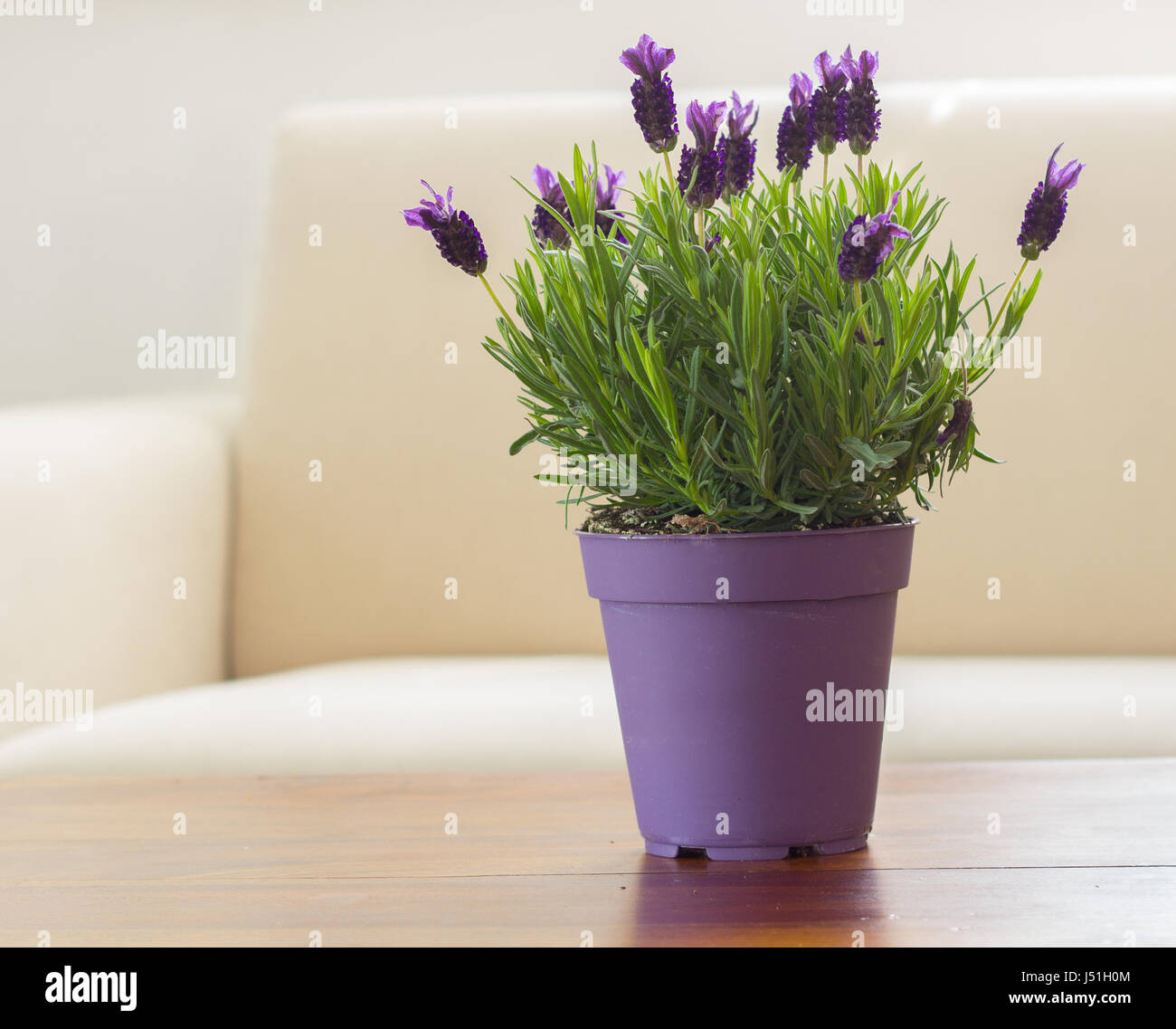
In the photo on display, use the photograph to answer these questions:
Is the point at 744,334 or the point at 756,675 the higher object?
the point at 744,334

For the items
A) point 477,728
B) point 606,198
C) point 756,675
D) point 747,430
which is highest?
point 606,198

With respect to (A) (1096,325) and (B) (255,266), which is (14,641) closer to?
(B) (255,266)

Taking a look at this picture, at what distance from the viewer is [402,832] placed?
0.70 meters

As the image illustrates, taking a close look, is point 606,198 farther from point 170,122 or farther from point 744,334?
point 170,122

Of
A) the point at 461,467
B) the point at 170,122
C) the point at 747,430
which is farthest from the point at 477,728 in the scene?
the point at 170,122

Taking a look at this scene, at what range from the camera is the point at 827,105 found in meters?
0.58

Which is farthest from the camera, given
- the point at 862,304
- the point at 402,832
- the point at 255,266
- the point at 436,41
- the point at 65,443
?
the point at 436,41

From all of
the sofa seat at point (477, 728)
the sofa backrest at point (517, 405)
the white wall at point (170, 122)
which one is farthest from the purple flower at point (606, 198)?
the white wall at point (170, 122)

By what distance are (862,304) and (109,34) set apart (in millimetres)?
1957

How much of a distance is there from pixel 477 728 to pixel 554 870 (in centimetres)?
64

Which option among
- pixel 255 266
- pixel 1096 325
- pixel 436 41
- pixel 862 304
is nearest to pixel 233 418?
pixel 255 266

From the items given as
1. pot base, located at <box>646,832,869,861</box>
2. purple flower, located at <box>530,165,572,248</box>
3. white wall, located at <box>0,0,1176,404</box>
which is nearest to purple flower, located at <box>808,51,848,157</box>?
purple flower, located at <box>530,165,572,248</box>

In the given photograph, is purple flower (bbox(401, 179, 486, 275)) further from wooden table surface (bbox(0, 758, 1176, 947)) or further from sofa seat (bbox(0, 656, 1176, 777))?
sofa seat (bbox(0, 656, 1176, 777))

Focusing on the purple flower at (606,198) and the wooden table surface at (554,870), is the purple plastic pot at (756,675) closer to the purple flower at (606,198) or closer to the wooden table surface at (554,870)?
the wooden table surface at (554,870)
